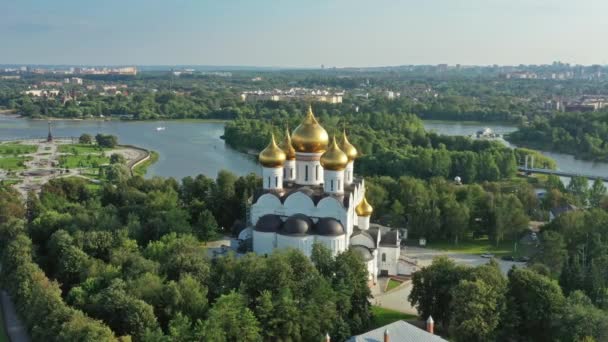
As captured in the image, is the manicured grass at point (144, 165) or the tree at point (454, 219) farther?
the manicured grass at point (144, 165)

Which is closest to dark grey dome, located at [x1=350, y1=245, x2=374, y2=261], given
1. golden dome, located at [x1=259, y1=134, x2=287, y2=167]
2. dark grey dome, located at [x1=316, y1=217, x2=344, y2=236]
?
dark grey dome, located at [x1=316, y1=217, x2=344, y2=236]

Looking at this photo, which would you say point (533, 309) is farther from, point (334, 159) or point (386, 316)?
point (334, 159)

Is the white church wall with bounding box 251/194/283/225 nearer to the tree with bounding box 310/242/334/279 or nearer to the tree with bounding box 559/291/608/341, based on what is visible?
the tree with bounding box 310/242/334/279

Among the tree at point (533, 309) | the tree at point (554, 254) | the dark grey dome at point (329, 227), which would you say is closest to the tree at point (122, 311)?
the dark grey dome at point (329, 227)

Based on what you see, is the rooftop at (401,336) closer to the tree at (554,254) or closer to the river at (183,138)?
the tree at (554,254)

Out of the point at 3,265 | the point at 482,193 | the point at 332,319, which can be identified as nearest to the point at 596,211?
the point at 482,193

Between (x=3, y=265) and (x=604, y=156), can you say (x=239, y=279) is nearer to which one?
(x=3, y=265)
